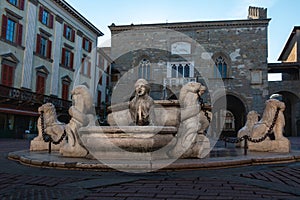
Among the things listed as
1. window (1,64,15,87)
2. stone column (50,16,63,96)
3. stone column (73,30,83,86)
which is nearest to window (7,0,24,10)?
window (1,64,15,87)

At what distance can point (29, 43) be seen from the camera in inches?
900

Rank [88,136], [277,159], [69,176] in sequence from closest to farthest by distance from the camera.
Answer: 1. [69,176]
2. [88,136]
3. [277,159]

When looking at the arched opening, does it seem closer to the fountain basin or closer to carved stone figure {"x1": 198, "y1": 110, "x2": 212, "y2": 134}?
carved stone figure {"x1": 198, "y1": 110, "x2": 212, "y2": 134}

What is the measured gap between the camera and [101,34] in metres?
35.9

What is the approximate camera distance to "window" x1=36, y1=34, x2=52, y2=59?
24.1 m

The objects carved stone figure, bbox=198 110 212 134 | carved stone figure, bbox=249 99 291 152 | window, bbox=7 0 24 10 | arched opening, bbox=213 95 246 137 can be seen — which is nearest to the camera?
carved stone figure, bbox=198 110 212 134

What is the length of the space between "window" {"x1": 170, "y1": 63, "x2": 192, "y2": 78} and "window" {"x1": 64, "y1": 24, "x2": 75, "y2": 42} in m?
10.4

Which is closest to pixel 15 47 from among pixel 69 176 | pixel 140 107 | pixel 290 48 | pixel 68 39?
pixel 68 39

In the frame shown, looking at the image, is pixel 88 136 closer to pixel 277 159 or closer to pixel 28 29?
pixel 277 159

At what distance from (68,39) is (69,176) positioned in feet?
87.3

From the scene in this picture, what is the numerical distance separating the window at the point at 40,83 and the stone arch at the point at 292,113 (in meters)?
21.6

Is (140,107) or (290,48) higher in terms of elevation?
(290,48)

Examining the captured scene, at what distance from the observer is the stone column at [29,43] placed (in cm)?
2238

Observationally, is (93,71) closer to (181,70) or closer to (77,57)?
(77,57)
